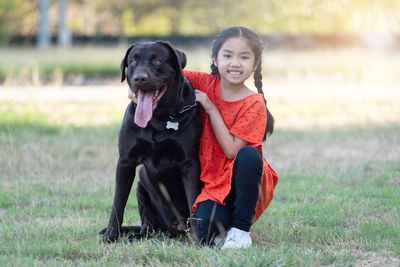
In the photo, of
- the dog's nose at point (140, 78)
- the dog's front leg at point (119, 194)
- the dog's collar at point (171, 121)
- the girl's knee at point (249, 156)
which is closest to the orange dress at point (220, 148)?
the girl's knee at point (249, 156)

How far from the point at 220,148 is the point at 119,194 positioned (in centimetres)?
70

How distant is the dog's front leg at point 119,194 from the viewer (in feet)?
11.3

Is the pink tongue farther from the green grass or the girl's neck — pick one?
the green grass

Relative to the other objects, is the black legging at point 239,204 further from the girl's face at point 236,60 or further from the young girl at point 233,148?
the girl's face at point 236,60

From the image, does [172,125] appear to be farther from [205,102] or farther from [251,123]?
[251,123]

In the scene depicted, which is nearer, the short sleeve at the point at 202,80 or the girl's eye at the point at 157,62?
the girl's eye at the point at 157,62

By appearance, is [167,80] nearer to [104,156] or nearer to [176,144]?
[176,144]

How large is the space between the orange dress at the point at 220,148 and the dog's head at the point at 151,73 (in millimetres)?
340

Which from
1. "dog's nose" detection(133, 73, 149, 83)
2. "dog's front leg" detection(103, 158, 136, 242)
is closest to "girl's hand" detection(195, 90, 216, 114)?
"dog's nose" detection(133, 73, 149, 83)

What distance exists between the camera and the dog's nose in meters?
3.18

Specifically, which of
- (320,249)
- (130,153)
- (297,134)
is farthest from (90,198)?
(297,134)

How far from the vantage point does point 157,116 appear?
3.41 meters

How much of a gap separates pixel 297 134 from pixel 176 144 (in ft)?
15.2

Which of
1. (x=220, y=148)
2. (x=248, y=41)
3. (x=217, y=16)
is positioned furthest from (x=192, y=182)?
(x=217, y=16)
